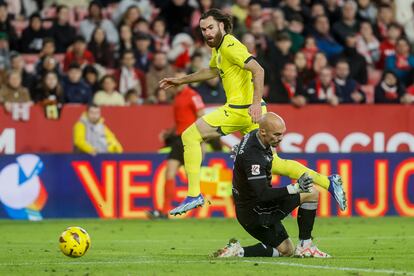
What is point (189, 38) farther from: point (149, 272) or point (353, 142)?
point (149, 272)

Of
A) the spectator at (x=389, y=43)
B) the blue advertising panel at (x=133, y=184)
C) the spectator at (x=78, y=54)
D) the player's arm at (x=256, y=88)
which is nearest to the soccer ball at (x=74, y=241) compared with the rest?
the player's arm at (x=256, y=88)

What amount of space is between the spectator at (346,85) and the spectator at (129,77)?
361 centimetres

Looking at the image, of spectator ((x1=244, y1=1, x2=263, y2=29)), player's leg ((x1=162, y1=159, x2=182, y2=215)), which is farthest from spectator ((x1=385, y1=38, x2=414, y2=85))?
player's leg ((x1=162, y1=159, x2=182, y2=215))

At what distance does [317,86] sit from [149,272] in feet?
39.4

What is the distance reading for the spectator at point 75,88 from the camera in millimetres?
20547

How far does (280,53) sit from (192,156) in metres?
8.94

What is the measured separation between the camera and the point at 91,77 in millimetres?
20953

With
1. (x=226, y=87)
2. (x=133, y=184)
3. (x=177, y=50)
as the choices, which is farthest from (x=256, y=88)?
(x=177, y=50)

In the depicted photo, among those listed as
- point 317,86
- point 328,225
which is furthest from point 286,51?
point 328,225

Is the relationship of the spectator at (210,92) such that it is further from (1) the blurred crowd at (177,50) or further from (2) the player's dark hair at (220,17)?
(2) the player's dark hair at (220,17)

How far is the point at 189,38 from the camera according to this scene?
22.2 metres

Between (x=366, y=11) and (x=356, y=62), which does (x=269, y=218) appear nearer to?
(x=356, y=62)

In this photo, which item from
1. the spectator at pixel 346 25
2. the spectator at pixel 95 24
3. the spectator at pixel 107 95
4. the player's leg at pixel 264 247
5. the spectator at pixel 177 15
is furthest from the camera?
the spectator at pixel 346 25

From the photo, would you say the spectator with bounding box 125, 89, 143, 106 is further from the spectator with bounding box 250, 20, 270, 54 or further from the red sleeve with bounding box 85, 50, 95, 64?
the spectator with bounding box 250, 20, 270, 54
